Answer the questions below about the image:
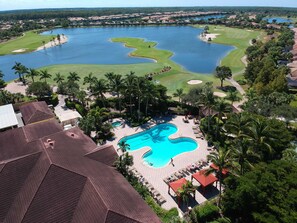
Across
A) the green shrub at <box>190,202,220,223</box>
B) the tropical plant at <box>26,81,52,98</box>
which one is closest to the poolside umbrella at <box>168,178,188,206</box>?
the green shrub at <box>190,202,220,223</box>

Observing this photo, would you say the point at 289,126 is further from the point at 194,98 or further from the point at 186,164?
the point at 186,164

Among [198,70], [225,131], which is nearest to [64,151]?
[225,131]

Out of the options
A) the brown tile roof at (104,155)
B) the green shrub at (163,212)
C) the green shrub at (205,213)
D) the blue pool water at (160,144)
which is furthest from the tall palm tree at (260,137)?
the brown tile roof at (104,155)

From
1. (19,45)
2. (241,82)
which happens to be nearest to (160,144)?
(241,82)

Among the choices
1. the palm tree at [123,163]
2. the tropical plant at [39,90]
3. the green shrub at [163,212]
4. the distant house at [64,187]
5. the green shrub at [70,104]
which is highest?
the distant house at [64,187]

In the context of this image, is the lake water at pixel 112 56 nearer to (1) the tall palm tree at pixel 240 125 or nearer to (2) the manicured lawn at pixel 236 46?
(2) the manicured lawn at pixel 236 46
